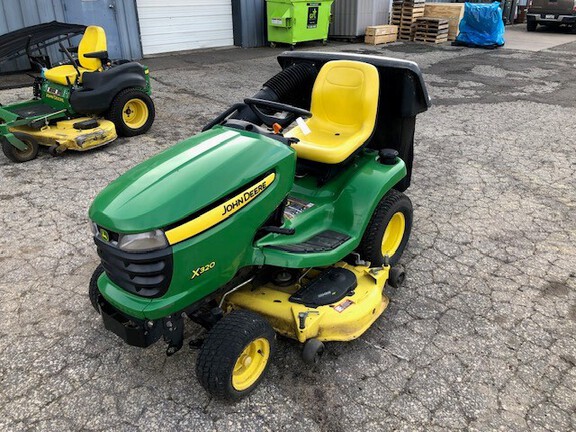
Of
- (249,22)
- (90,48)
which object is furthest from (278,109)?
(249,22)

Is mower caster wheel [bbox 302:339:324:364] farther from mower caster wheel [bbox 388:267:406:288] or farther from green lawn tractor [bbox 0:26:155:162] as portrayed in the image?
green lawn tractor [bbox 0:26:155:162]

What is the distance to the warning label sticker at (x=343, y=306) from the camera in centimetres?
231

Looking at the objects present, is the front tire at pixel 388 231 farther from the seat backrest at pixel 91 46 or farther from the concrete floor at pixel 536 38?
the concrete floor at pixel 536 38

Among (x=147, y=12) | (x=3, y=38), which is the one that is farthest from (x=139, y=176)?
(x=147, y=12)

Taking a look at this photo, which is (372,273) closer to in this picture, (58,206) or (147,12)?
(58,206)

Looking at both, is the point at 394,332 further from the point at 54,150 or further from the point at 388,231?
the point at 54,150

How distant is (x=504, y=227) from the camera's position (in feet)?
11.9

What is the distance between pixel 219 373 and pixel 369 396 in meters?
0.70

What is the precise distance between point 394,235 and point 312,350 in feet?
4.05

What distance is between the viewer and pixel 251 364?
2.16 meters

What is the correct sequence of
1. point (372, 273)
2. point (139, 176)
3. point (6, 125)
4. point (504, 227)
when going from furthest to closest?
1. point (6, 125)
2. point (504, 227)
3. point (372, 273)
4. point (139, 176)

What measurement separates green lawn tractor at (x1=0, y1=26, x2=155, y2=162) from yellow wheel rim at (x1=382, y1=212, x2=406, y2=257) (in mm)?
3232

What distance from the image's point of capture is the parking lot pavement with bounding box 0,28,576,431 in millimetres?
2092

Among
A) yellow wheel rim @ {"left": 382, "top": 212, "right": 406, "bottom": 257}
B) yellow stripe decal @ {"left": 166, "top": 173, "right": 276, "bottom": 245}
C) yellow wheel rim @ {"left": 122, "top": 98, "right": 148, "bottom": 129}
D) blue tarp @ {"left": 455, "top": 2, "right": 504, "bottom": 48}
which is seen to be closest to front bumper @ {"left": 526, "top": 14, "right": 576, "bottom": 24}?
blue tarp @ {"left": 455, "top": 2, "right": 504, "bottom": 48}
